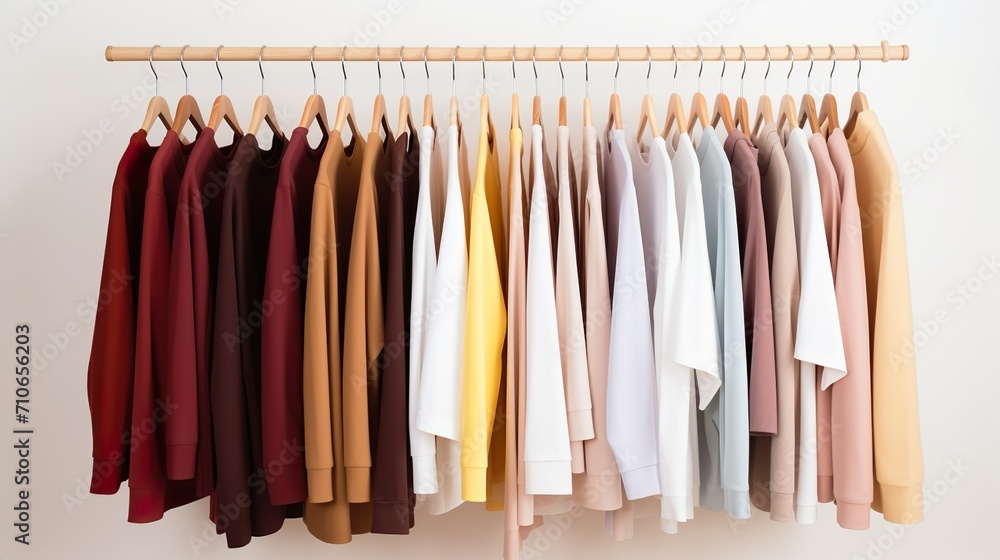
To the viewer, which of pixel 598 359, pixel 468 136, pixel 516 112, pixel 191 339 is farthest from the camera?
pixel 468 136

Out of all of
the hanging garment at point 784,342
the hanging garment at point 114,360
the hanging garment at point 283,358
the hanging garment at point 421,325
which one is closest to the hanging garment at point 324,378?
the hanging garment at point 283,358

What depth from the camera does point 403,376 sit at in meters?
1.54

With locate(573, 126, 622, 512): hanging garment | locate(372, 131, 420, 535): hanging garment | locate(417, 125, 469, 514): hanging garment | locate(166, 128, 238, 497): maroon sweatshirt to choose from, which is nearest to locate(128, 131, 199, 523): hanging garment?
locate(166, 128, 238, 497): maroon sweatshirt

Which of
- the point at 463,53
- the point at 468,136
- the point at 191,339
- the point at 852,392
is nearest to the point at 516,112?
the point at 463,53

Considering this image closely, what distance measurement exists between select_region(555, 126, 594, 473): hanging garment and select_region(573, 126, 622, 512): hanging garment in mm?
26

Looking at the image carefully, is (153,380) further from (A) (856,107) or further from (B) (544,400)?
(A) (856,107)

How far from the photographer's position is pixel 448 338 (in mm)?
1541

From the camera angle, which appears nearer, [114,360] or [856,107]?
[114,360]

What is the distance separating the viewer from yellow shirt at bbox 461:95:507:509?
1.51 meters

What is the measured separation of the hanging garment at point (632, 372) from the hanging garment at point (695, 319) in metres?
0.07

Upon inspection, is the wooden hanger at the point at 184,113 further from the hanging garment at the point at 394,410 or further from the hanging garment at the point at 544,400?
the hanging garment at the point at 544,400

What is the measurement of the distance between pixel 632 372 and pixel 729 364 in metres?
0.22

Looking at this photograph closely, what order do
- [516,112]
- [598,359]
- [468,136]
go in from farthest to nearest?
[468,136]
[516,112]
[598,359]

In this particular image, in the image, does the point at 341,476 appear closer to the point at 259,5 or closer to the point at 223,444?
the point at 223,444
